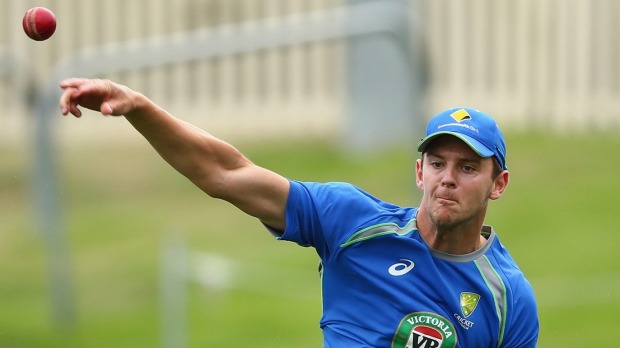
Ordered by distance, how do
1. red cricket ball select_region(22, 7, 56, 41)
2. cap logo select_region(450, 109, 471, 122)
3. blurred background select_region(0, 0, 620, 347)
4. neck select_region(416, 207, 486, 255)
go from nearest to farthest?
red cricket ball select_region(22, 7, 56, 41)
cap logo select_region(450, 109, 471, 122)
neck select_region(416, 207, 486, 255)
blurred background select_region(0, 0, 620, 347)

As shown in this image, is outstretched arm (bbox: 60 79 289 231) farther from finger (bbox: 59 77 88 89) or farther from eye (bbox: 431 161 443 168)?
eye (bbox: 431 161 443 168)

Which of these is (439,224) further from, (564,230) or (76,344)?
(564,230)

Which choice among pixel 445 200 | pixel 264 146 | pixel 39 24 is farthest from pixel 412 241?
pixel 264 146

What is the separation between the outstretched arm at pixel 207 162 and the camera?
20.4 feet

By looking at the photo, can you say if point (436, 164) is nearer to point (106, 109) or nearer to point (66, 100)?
point (106, 109)

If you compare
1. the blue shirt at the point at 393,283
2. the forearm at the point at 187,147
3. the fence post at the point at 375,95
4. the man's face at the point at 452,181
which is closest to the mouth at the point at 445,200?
the man's face at the point at 452,181

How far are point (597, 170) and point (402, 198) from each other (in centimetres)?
305

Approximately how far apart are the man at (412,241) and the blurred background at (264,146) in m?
7.84

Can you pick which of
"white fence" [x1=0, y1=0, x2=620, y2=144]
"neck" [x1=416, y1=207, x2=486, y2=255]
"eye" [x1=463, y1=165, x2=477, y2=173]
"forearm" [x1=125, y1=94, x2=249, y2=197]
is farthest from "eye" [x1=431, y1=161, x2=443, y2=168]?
"white fence" [x1=0, y1=0, x2=620, y2=144]

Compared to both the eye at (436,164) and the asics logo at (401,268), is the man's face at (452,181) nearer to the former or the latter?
the eye at (436,164)

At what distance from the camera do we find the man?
6570 mm

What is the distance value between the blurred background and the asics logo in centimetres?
788

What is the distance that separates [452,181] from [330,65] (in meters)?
12.5

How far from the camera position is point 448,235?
6.74m
